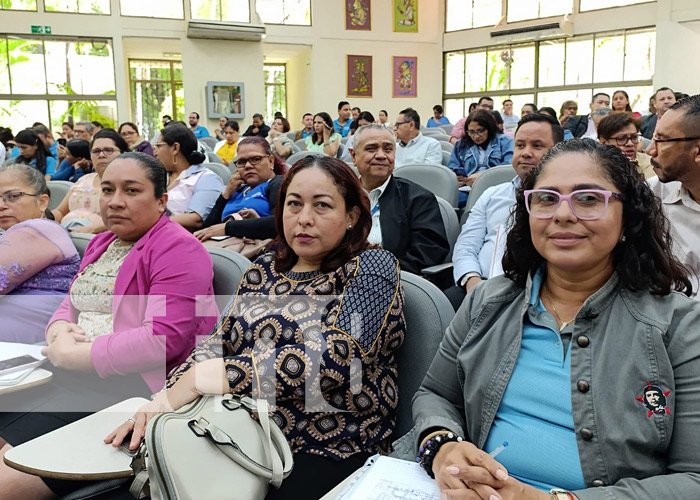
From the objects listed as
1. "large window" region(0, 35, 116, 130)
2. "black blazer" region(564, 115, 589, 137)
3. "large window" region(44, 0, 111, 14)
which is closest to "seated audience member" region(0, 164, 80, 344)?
"black blazer" region(564, 115, 589, 137)

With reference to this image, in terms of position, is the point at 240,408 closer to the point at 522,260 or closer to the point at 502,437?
the point at 502,437

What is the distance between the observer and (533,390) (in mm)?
1244

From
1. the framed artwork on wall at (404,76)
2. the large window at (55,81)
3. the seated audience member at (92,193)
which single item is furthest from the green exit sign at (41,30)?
the seated audience member at (92,193)

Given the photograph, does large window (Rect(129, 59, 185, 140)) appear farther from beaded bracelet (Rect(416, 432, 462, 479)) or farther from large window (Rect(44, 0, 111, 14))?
beaded bracelet (Rect(416, 432, 462, 479))

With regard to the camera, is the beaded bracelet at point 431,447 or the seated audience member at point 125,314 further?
the seated audience member at point 125,314

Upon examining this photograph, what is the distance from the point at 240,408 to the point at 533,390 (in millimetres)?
652

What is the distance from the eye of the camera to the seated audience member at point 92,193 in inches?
147

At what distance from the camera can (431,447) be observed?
1.24m

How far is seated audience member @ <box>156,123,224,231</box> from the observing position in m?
3.65

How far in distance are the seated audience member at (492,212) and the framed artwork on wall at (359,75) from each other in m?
15.2

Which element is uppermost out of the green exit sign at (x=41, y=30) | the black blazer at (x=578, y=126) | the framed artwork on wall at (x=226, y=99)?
the green exit sign at (x=41, y=30)

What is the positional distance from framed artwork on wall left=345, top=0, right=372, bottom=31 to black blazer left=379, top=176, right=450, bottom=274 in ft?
51.2

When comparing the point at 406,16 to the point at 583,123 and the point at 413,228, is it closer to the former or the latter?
the point at 583,123

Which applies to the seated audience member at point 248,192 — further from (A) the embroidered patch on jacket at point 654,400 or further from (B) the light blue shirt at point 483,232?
(A) the embroidered patch on jacket at point 654,400
